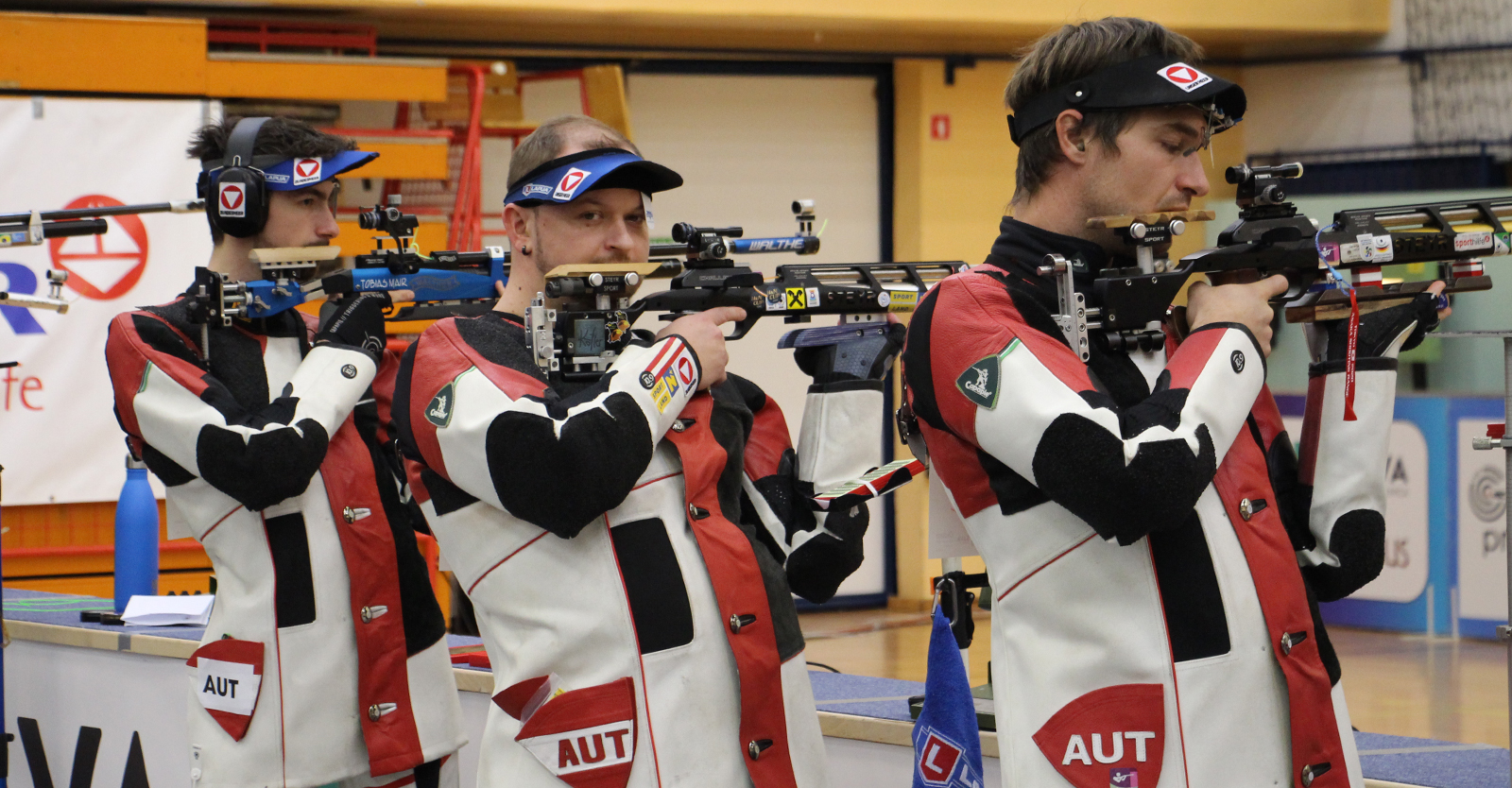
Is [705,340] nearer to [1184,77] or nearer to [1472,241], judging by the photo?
[1184,77]

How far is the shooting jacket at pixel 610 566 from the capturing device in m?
1.84

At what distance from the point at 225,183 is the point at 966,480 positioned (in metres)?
1.69

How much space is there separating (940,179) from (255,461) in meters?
5.69

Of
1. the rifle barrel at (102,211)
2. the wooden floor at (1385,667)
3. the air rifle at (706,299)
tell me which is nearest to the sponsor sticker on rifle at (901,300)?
the air rifle at (706,299)

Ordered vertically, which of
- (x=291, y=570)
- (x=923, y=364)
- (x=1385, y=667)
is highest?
(x=923, y=364)

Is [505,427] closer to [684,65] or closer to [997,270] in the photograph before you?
[997,270]

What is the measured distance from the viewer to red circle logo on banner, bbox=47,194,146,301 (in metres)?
5.66

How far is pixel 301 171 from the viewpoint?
286 centimetres

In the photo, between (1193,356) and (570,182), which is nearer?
(1193,356)

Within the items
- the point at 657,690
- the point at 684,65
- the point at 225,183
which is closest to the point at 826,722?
the point at 657,690

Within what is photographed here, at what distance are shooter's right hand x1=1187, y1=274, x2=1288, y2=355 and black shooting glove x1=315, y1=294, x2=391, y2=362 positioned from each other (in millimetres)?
1604

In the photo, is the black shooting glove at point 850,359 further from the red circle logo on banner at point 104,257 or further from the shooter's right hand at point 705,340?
the red circle logo on banner at point 104,257

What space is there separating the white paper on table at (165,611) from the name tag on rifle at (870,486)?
211 cm

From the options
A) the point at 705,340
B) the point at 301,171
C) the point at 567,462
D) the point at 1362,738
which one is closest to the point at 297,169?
the point at 301,171
